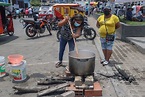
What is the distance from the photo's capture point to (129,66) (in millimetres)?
6453

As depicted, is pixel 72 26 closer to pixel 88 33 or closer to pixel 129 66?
pixel 129 66

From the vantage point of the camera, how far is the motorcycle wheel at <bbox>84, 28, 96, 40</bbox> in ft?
36.3

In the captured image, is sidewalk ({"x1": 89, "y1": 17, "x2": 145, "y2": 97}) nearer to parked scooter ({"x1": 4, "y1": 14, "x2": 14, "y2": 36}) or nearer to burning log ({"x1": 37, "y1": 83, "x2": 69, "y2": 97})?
burning log ({"x1": 37, "y1": 83, "x2": 69, "y2": 97})

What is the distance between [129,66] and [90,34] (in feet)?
16.3

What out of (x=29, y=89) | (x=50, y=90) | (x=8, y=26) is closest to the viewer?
(x=50, y=90)

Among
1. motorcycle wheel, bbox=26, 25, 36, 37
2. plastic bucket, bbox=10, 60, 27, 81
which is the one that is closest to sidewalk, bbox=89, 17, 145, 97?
plastic bucket, bbox=10, 60, 27, 81

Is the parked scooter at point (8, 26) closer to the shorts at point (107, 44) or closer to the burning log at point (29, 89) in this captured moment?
the shorts at point (107, 44)

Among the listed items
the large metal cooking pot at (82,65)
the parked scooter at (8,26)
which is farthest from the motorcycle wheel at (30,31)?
the large metal cooking pot at (82,65)

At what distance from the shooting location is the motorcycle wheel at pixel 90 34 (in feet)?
36.3

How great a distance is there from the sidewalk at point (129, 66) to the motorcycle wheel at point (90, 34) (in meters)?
1.41

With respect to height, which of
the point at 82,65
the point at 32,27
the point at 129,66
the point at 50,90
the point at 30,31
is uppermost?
the point at 32,27

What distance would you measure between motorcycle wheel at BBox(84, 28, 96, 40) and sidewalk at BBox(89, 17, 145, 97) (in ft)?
4.62

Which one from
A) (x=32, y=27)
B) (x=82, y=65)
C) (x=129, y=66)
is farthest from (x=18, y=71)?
(x=32, y=27)

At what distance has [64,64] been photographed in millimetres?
6684
